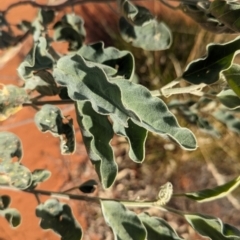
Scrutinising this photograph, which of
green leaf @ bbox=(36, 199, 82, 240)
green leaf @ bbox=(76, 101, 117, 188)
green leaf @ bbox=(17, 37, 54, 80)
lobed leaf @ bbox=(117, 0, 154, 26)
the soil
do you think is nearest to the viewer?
green leaf @ bbox=(76, 101, 117, 188)

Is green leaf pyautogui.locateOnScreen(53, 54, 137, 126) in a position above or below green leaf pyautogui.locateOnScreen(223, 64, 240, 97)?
above

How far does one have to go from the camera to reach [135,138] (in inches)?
29.8

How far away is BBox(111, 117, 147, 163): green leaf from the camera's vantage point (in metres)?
0.74

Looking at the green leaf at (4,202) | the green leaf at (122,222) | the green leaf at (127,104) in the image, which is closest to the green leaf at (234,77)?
the green leaf at (127,104)

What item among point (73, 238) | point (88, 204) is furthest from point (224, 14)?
point (88, 204)

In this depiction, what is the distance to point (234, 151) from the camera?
2600 millimetres

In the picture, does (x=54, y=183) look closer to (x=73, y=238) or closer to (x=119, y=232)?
(x=73, y=238)

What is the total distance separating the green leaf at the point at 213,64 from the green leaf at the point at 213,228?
0.79ft

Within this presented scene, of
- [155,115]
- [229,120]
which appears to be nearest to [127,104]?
[155,115]

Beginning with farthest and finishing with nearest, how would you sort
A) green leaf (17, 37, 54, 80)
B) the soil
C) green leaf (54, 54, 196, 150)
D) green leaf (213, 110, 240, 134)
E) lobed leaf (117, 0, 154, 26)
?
the soil
green leaf (213, 110, 240, 134)
lobed leaf (117, 0, 154, 26)
green leaf (17, 37, 54, 80)
green leaf (54, 54, 196, 150)

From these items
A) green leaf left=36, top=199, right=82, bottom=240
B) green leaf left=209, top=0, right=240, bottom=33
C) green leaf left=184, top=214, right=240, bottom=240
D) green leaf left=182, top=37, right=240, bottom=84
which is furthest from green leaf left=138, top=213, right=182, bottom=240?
green leaf left=209, top=0, right=240, bottom=33

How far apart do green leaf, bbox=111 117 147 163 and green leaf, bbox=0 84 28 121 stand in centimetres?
25

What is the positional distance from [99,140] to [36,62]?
8.6 inches

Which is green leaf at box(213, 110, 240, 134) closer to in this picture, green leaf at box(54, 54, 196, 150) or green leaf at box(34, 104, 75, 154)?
green leaf at box(34, 104, 75, 154)
